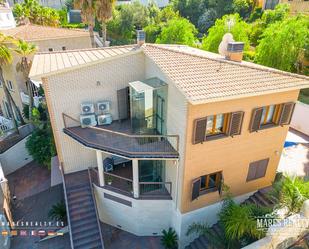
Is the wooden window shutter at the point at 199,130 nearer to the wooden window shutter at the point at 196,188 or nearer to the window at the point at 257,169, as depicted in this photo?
the wooden window shutter at the point at 196,188

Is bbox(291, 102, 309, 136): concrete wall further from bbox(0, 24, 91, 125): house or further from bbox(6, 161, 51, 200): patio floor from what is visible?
bbox(0, 24, 91, 125): house

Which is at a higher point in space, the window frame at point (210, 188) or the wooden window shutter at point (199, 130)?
the wooden window shutter at point (199, 130)

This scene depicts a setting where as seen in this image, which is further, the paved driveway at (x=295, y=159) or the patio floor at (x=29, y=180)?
the patio floor at (x=29, y=180)

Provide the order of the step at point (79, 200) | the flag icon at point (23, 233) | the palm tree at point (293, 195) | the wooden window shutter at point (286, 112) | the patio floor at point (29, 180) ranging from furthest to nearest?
the patio floor at point (29, 180) < the flag icon at point (23, 233) < the step at point (79, 200) < the wooden window shutter at point (286, 112) < the palm tree at point (293, 195)

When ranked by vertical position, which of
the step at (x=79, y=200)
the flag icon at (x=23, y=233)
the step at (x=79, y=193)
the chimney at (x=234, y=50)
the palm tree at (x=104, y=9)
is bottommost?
the flag icon at (x=23, y=233)

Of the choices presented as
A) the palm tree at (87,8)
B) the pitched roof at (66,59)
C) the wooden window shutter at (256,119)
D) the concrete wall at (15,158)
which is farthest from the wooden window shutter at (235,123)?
the palm tree at (87,8)

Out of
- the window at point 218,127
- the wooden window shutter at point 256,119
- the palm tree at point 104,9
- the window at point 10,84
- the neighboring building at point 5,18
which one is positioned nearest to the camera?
the window at point 218,127

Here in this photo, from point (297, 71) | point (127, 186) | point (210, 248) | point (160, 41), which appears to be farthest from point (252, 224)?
point (160, 41)
